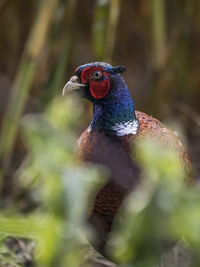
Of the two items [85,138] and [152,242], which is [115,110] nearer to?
[85,138]

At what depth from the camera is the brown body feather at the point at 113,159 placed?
70.8 inches

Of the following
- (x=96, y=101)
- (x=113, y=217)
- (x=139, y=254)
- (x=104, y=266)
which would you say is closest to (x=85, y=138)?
(x=96, y=101)

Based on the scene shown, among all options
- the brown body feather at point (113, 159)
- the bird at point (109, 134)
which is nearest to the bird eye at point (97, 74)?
the bird at point (109, 134)

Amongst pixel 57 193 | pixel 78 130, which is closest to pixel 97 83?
pixel 57 193

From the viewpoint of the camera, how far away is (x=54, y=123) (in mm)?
702

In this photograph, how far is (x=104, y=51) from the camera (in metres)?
2.72

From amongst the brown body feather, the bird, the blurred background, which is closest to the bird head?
the bird

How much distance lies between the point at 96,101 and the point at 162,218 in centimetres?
136

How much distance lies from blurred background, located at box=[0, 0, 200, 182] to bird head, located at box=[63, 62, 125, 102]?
1.47 ft

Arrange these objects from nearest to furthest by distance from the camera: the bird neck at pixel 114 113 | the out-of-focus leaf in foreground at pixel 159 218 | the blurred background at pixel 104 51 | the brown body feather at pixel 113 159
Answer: the out-of-focus leaf in foreground at pixel 159 218 → the brown body feather at pixel 113 159 → the bird neck at pixel 114 113 → the blurred background at pixel 104 51

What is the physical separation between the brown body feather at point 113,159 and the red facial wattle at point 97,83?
13 cm

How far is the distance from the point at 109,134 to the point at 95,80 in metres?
0.19

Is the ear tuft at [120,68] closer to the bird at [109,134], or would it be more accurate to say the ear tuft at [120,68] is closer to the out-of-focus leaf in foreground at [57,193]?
the bird at [109,134]

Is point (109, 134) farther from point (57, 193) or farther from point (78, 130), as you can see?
point (78, 130)
